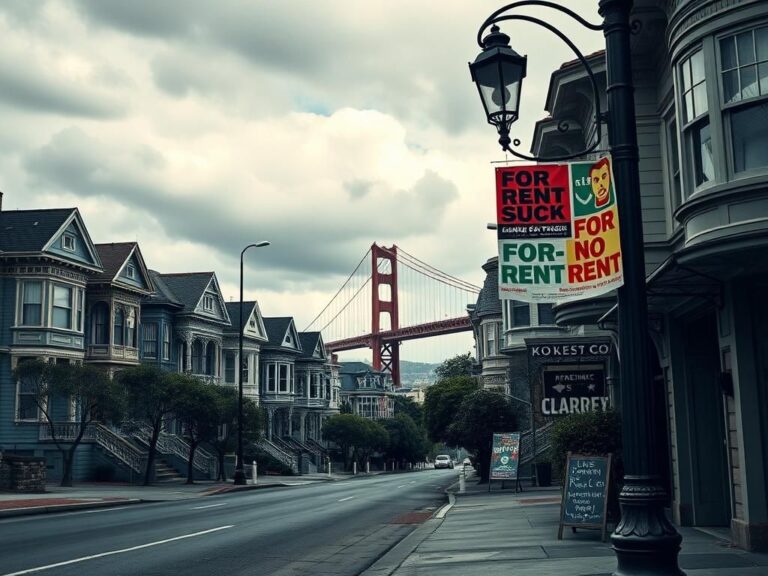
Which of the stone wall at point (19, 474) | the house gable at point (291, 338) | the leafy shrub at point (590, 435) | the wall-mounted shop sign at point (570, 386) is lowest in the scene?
the stone wall at point (19, 474)

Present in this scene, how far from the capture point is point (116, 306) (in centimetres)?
4719

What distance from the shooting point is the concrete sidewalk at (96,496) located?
77.6 feet

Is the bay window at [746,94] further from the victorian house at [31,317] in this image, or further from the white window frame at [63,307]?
the white window frame at [63,307]

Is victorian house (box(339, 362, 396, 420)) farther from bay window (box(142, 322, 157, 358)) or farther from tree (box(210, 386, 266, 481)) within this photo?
tree (box(210, 386, 266, 481))

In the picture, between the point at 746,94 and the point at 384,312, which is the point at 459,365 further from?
the point at 746,94

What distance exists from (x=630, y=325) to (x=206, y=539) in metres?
11.9

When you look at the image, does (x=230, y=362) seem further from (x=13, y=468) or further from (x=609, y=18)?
(x=609, y=18)

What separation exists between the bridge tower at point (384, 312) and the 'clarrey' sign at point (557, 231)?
374ft

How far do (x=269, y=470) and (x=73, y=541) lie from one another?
44.8m

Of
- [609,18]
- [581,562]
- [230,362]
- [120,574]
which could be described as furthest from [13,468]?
[230,362]

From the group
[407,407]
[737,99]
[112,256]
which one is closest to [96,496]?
[112,256]

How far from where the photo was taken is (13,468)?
31.2 metres

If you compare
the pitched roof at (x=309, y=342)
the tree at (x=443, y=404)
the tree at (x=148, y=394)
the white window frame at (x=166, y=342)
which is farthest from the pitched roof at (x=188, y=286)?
the pitched roof at (x=309, y=342)

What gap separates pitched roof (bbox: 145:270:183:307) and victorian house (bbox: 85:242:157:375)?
11.5ft
